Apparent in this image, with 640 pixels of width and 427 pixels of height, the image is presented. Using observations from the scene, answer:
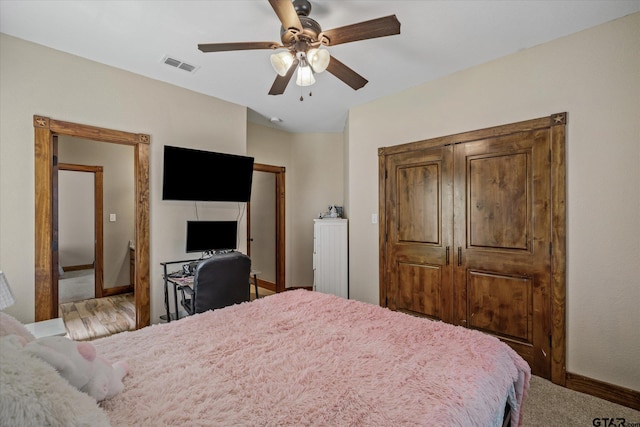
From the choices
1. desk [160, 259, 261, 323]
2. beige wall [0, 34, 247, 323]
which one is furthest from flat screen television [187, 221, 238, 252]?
desk [160, 259, 261, 323]

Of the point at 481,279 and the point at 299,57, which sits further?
the point at 481,279

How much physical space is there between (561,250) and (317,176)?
11.4 feet

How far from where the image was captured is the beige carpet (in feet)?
6.26

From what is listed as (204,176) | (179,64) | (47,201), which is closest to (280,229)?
(204,176)

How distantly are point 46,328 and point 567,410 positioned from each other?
12.1 feet

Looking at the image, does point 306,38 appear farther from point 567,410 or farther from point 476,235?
point 567,410

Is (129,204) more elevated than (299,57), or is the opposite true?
(299,57)

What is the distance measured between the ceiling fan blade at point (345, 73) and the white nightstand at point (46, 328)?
8.58ft

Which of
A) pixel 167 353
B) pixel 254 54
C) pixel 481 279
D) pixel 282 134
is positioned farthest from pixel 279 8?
pixel 282 134

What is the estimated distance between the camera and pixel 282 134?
495cm

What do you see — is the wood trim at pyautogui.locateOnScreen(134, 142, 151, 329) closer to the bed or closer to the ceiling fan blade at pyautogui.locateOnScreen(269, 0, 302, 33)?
the bed

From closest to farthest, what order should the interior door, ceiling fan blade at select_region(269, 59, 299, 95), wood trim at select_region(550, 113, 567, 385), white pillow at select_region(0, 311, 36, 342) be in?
white pillow at select_region(0, 311, 36, 342) < ceiling fan blade at select_region(269, 59, 299, 95) < wood trim at select_region(550, 113, 567, 385) < the interior door

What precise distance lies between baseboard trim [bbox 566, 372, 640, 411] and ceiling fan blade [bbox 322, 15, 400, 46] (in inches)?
109

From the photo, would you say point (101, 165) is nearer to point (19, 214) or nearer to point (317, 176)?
point (19, 214)
